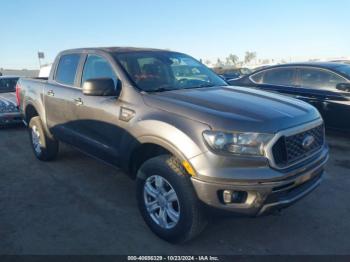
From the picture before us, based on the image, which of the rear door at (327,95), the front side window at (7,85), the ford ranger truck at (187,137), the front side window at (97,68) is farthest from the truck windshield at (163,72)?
the front side window at (7,85)

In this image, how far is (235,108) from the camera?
2.91 metres

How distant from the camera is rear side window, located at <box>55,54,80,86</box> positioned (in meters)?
4.57

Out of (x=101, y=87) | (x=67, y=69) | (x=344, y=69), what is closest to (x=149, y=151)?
(x=101, y=87)

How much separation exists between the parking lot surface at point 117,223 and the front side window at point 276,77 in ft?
7.90

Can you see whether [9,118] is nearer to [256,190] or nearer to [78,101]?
[78,101]

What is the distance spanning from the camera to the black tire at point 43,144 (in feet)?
17.3

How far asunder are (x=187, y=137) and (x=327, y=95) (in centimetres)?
445

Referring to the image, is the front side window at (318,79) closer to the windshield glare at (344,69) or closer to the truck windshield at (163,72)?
the windshield glare at (344,69)

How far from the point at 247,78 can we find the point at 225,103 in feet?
15.8

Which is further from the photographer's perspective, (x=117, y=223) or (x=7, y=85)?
(x=7, y=85)

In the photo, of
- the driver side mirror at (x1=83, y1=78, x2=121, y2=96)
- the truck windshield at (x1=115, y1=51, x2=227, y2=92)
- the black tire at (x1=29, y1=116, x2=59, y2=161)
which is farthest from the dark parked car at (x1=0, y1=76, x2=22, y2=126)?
the driver side mirror at (x1=83, y1=78, x2=121, y2=96)

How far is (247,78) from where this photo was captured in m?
7.60

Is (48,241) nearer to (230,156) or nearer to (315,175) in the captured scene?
(230,156)

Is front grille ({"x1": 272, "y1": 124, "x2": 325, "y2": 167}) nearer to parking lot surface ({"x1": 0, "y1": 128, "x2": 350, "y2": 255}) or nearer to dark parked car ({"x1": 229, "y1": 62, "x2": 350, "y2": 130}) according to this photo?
parking lot surface ({"x1": 0, "y1": 128, "x2": 350, "y2": 255})
